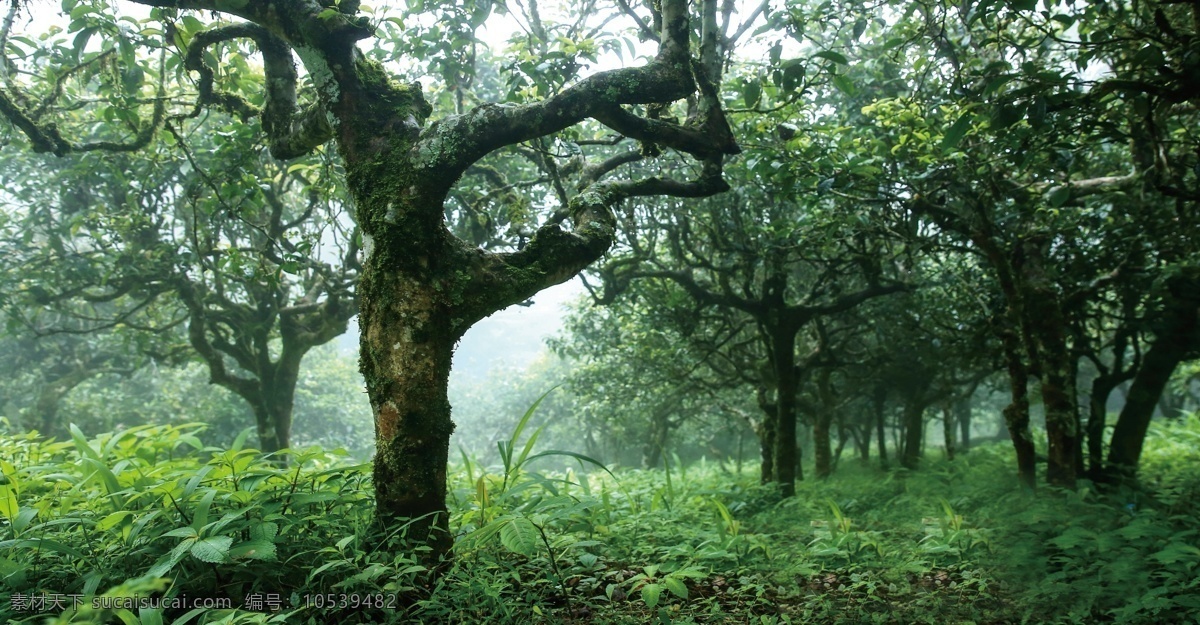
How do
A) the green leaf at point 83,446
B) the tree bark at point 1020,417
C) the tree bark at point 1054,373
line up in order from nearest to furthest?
the green leaf at point 83,446 → the tree bark at point 1054,373 → the tree bark at point 1020,417

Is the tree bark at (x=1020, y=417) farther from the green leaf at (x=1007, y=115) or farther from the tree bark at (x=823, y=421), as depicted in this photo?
the tree bark at (x=823, y=421)

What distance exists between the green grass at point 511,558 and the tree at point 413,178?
1.29 ft

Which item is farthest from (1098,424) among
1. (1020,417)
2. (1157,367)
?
(1020,417)

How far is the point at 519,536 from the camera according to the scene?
3.11 meters

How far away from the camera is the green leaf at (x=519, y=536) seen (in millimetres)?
3041

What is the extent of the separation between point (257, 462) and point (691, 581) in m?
2.78

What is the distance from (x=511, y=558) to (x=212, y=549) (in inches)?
62.3

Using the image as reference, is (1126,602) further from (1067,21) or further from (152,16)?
(152,16)

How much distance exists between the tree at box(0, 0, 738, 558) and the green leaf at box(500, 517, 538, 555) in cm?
42

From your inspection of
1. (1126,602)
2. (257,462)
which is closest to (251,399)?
(257,462)

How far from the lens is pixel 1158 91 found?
298 centimetres

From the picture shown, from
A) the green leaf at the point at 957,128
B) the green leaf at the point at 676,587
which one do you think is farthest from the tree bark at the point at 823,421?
the green leaf at the point at 676,587

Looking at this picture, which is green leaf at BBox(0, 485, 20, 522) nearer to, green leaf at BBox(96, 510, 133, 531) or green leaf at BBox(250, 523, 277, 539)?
green leaf at BBox(96, 510, 133, 531)

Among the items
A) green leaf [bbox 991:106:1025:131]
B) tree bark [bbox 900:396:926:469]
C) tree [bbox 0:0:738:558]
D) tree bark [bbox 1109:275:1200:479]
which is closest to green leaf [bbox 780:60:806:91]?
tree [bbox 0:0:738:558]
